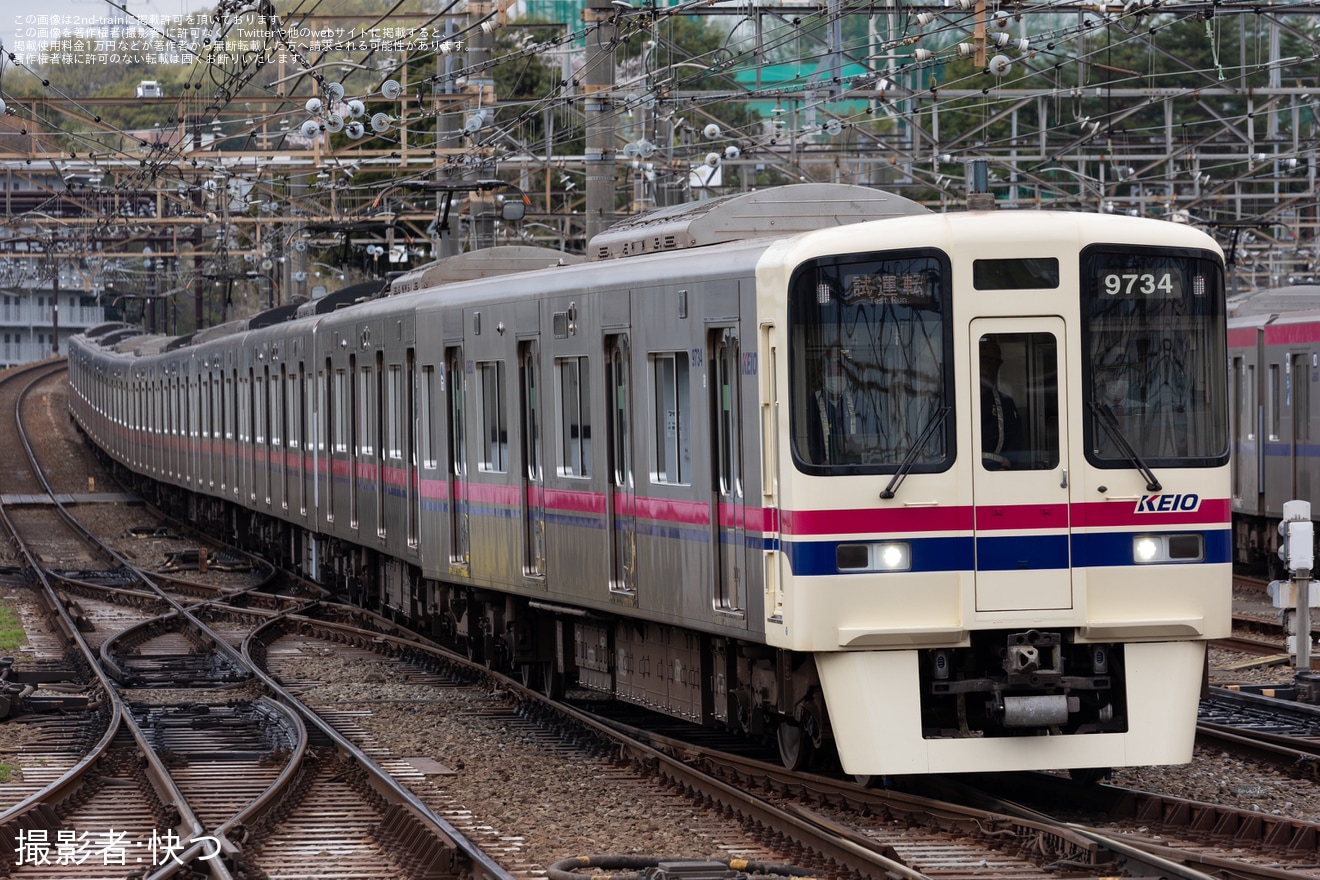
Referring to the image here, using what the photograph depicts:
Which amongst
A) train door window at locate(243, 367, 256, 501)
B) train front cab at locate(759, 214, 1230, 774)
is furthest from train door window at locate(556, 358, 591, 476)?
train door window at locate(243, 367, 256, 501)

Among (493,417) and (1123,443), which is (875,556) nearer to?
(1123,443)

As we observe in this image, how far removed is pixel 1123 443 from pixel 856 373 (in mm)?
1214

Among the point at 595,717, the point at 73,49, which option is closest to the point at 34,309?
the point at 73,49

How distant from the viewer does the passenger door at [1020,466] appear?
28.9 feet

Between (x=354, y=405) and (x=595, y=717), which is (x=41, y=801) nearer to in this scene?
(x=595, y=717)

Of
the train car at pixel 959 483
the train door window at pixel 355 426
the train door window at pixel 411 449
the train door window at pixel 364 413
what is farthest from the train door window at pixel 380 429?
the train car at pixel 959 483

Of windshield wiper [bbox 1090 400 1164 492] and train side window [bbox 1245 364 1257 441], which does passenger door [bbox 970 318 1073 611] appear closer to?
windshield wiper [bbox 1090 400 1164 492]

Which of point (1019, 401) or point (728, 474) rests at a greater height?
point (1019, 401)

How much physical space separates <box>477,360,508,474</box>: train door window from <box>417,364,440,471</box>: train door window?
4.19ft

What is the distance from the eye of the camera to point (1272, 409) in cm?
2147

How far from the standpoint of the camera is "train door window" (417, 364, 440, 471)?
14953mm

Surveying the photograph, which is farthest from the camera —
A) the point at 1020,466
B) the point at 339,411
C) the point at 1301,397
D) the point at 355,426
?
the point at 1301,397

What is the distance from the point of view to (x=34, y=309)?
361ft

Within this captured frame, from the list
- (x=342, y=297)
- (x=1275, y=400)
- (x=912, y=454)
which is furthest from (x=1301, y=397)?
(x=912, y=454)
